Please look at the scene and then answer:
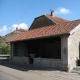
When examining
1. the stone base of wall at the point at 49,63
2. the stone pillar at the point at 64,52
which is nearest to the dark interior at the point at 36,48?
the stone base of wall at the point at 49,63

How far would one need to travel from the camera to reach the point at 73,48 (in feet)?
54.0

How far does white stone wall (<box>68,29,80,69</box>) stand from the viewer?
16078 millimetres

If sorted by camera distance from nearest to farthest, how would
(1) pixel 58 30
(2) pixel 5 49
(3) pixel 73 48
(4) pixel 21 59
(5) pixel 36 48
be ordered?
(3) pixel 73 48 → (1) pixel 58 30 → (4) pixel 21 59 → (5) pixel 36 48 → (2) pixel 5 49

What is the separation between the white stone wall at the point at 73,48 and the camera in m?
16.1

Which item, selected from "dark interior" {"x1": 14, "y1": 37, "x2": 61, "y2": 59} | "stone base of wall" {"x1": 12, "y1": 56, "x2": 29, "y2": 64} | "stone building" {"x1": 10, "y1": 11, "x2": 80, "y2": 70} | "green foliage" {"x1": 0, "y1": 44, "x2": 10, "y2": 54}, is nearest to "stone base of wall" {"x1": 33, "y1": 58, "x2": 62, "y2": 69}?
"stone building" {"x1": 10, "y1": 11, "x2": 80, "y2": 70}

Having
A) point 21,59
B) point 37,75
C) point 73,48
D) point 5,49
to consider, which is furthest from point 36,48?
point 5,49

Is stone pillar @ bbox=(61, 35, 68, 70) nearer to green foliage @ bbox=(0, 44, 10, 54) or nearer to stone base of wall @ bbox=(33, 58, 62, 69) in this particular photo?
stone base of wall @ bbox=(33, 58, 62, 69)

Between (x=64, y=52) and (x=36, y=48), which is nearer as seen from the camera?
(x=64, y=52)

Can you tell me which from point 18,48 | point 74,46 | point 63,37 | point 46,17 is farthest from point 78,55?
point 46,17

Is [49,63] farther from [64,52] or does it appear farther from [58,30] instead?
[58,30]

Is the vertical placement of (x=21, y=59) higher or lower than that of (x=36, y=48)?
lower

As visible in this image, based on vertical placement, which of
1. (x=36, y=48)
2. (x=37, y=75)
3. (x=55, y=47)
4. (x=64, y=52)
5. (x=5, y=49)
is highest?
(x=55, y=47)

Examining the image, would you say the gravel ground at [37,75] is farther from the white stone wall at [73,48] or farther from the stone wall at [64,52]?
the white stone wall at [73,48]

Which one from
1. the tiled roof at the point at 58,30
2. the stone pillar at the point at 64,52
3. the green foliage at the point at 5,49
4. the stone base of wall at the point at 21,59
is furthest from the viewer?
the green foliage at the point at 5,49
